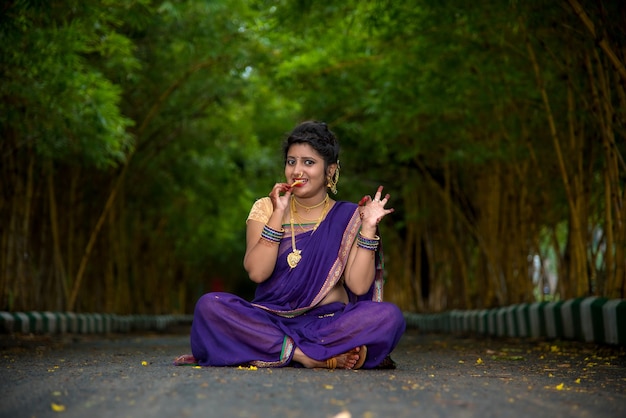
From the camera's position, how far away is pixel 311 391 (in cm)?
379

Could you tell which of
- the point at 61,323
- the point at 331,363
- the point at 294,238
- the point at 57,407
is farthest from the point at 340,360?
the point at 61,323

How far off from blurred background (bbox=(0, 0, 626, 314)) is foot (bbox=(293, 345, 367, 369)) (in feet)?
8.05

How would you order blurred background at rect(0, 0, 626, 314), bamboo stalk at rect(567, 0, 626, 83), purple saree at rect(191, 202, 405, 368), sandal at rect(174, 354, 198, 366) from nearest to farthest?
purple saree at rect(191, 202, 405, 368) → sandal at rect(174, 354, 198, 366) → bamboo stalk at rect(567, 0, 626, 83) → blurred background at rect(0, 0, 626, 314)

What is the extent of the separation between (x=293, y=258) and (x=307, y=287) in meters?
0.19

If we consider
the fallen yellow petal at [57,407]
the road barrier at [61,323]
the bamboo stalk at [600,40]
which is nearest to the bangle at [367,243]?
the fallen yellow petal at [57,407]

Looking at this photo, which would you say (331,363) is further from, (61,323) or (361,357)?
(61,323)

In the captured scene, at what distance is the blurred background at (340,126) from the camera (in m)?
9.03

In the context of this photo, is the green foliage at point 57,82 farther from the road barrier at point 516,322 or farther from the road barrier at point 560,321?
the road barrier at point 560,321

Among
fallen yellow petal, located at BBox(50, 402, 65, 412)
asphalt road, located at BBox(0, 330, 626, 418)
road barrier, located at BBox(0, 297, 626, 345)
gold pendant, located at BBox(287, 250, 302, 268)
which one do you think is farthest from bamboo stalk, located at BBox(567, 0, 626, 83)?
fallen yellow petal, located at BBox(50, 402, 65, 412)

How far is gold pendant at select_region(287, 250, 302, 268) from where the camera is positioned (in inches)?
218

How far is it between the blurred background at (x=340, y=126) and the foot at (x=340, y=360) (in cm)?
245

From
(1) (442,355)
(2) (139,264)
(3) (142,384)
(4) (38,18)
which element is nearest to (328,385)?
(3) (142,384)

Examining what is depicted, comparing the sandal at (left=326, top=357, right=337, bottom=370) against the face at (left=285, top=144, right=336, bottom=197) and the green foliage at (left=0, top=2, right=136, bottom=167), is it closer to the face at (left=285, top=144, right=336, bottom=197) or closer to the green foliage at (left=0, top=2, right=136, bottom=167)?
the face at (left=285, top=144, right=336, bottom=197)

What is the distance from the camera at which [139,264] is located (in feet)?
81.9
